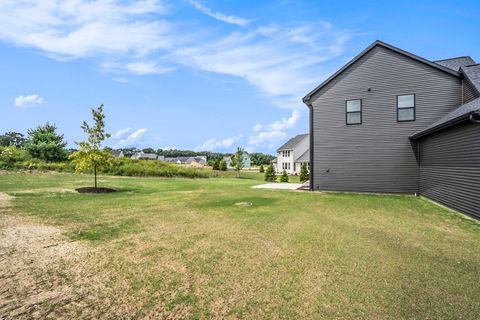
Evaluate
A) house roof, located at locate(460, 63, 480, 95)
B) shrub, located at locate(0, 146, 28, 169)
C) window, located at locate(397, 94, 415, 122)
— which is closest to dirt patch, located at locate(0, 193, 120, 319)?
house roof, located at locate(460, 63, 480, 95)

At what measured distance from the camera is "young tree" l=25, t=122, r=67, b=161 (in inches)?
1286

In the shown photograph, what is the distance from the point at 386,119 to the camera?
13375 mm

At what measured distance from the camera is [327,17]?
43.6 feet

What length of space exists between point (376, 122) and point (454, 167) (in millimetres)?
4779

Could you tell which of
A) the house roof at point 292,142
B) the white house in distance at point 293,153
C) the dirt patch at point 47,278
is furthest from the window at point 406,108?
the house roof at point 292,142

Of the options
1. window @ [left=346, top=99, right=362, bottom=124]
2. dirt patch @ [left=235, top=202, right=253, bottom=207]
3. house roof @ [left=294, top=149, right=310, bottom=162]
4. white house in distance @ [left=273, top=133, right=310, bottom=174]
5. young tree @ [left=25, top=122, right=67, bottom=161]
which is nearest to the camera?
dirt patch @ [left=235, top=202, right=253, bottom=207]

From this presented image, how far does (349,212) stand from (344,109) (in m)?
7.10

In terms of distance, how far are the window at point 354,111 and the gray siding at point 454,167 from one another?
3.07 metres

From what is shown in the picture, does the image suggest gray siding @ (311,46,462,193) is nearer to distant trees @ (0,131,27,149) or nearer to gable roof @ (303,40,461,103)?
gable roof @ (303,40,461,103)

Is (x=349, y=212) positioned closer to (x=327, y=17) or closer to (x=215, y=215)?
(x=215, y=215)

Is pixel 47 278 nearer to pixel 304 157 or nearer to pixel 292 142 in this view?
pixel 304 157

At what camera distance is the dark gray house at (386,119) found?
12.1 metres

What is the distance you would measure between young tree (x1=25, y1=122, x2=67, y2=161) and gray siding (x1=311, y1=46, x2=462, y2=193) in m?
32.5

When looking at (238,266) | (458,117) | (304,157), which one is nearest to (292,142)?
(304,157)
